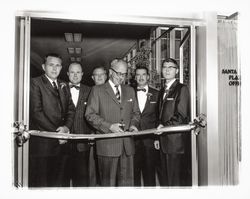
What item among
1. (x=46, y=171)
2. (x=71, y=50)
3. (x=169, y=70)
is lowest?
(x=46, y=171)

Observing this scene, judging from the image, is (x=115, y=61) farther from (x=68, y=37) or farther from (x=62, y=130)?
(x=62, y=130)

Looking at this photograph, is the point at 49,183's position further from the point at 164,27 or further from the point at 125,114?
the point at 164,27

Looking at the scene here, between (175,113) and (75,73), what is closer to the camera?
(75,73)

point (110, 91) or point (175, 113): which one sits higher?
point (110, 91)

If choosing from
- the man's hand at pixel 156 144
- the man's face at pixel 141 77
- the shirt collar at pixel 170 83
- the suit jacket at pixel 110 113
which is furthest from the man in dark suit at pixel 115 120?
the shirt collar at pixel 170 83

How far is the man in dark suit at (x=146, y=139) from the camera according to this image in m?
2.80

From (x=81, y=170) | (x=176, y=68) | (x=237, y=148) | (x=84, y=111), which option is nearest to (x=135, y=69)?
(x=176, y=68)

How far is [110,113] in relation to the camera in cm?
276

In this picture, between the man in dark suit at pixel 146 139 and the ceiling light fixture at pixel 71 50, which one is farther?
the man in dark suit at pixel 146 139

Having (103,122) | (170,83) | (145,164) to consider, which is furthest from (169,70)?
(145,164)

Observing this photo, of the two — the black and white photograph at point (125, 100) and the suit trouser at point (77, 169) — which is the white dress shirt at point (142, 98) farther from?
the suit trouser at point (77, 169)

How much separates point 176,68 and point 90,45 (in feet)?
2.72

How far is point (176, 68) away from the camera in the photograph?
286 centimetres

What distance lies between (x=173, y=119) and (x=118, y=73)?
67cm
